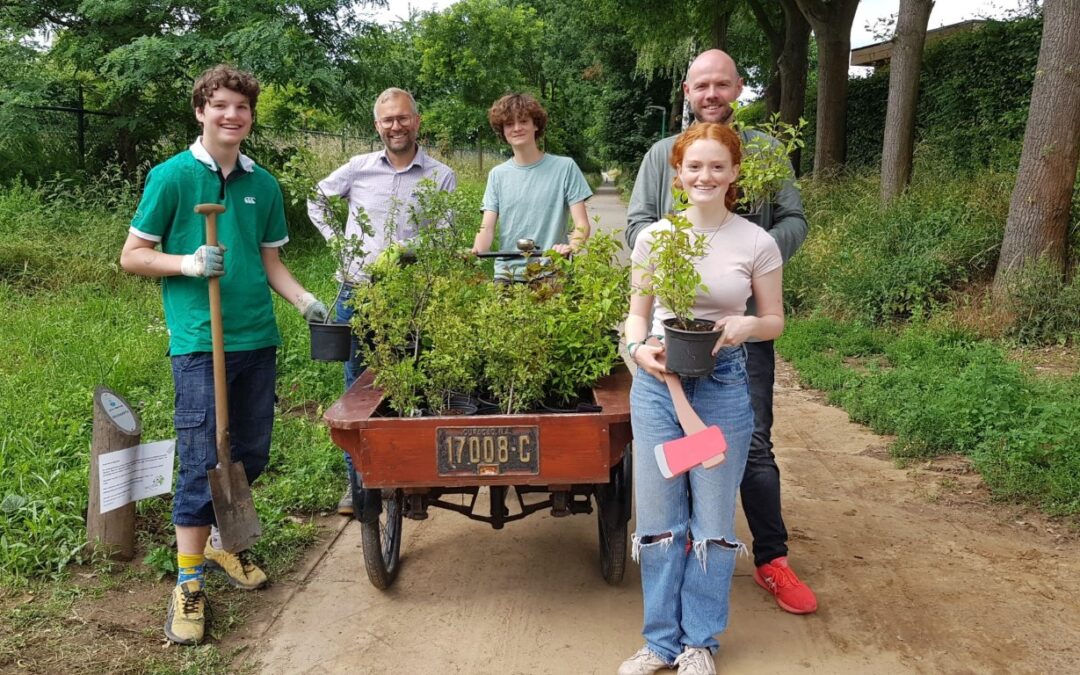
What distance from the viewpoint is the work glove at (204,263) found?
9.43 feet

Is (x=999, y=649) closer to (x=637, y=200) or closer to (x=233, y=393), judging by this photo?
(x=637, y=200)

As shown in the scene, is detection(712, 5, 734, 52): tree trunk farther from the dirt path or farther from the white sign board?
the white sign board

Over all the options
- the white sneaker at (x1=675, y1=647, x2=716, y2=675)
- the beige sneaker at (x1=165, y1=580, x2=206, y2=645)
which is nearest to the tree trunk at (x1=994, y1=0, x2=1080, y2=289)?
the white sneaker at (x1=675, y1=647, x2=716, y2=675)

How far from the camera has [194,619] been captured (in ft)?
10.1

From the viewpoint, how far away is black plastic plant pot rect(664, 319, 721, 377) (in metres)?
2.44

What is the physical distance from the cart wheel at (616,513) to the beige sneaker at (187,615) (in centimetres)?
157

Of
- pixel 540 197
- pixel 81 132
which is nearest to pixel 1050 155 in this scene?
pixel 540 197

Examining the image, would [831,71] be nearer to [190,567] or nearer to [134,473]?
[134,473]

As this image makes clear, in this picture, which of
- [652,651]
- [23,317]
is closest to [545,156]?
[652,651]

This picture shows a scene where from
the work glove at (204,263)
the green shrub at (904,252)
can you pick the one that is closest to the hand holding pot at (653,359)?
the work glove at (204,263)

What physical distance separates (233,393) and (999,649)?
10.0 ft

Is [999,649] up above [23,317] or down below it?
below

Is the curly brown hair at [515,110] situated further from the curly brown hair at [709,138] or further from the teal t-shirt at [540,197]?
the curly brown hair at [709,138]

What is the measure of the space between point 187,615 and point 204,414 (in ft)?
2.47
